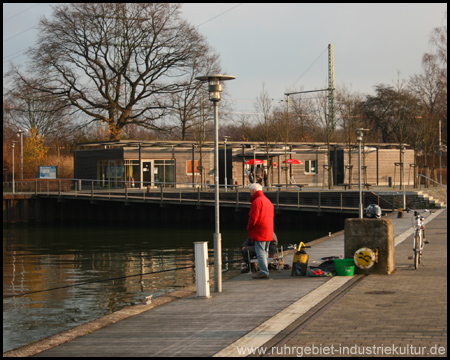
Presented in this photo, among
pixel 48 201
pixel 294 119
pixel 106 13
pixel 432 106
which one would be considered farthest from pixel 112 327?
pixel 294 119

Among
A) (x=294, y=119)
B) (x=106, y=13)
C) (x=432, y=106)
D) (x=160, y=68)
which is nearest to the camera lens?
(x=106, y=13)

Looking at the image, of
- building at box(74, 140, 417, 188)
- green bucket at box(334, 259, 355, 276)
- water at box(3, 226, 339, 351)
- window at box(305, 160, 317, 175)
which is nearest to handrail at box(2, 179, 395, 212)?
water at box(3, 226, 339, 351)

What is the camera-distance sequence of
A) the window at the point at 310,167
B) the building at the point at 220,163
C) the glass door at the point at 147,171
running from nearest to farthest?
1. the building at the point at 220,163
2. the glass door at the point at 147,171
3. the window at the point at 310,167

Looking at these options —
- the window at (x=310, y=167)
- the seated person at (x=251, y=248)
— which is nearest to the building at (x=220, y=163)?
the window at (x=310, y=167)

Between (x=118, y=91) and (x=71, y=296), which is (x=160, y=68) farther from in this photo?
(x=71, y=296)

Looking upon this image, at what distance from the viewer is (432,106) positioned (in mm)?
70500

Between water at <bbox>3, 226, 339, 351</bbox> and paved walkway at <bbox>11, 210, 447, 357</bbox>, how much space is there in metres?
2.57

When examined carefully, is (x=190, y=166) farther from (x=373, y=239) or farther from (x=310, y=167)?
(x=373, y=239)

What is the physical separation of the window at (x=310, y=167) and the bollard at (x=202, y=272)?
163ft

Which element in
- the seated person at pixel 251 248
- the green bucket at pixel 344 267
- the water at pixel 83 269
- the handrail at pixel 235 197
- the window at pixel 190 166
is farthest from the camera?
the window at pixel 190 166

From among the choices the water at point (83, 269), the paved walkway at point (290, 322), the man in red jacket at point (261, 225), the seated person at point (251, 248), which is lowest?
the water at point (83, 269)

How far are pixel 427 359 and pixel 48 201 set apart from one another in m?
44.5

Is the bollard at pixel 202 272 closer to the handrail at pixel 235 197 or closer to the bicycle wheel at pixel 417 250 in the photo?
the bicycle wheel at pixel 417 250

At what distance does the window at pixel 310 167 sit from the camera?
59781 millimetres
